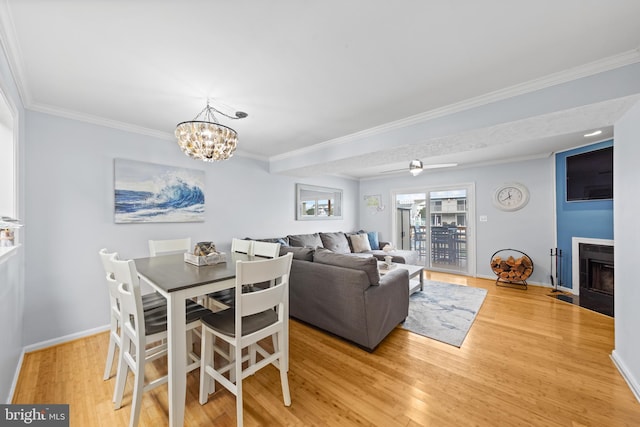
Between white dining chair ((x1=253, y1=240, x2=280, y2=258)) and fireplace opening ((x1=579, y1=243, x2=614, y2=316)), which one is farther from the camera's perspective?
fireplace opening ((x1=579, y1=243, x2=614, y2=316))

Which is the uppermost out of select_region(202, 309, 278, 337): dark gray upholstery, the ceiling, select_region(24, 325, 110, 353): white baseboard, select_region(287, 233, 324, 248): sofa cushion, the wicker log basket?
the ceiling

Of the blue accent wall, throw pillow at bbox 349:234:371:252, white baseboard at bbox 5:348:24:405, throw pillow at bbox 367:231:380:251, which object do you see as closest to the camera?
white baseboard at bbox 5:348:24:405

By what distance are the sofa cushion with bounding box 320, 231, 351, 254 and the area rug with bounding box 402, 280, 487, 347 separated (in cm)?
173

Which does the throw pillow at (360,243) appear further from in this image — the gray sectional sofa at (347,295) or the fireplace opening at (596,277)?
the fireplace opening at (596,277)

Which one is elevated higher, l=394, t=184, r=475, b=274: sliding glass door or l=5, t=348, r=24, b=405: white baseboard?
l=394, t=184, r=475, b=274: sliding glass door

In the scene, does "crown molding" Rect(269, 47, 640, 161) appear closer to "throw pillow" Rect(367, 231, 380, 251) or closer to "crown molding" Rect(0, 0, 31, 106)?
"crown molding" Rect(0, 0, 31, 106)

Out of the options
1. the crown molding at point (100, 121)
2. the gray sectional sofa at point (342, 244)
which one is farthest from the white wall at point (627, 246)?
the crown molding at point (100, 121)

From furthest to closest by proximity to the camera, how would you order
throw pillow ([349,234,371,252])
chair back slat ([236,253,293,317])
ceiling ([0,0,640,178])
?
1. throw pillow ([349,234,371,252])
2. chair back slat ([236,253,293,317])
3. ceiling ([0,0,640,178])

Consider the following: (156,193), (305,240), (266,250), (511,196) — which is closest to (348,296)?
(266,250)

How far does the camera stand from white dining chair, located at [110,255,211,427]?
4.63 ft

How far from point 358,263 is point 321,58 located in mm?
1719

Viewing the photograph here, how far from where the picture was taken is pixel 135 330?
151 cm

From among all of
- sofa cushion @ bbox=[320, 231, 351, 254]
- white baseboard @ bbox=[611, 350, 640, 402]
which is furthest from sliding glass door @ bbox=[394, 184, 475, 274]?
white baseboard @ bbox=[611, 350, 640, 402]

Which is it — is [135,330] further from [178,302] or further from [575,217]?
[575,217]
